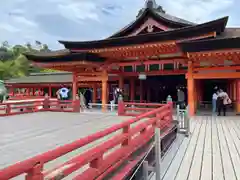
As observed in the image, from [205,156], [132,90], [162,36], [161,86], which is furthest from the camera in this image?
[161,86]

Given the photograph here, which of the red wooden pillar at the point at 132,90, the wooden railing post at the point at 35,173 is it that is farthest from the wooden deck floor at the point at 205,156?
the red wooden pillar at the point at 132,90

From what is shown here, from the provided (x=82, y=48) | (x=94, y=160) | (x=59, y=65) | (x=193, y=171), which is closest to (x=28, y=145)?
(x=94, y=160)

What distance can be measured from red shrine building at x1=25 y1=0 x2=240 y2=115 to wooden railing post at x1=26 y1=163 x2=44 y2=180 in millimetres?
10219

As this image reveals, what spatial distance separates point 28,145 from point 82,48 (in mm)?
10079

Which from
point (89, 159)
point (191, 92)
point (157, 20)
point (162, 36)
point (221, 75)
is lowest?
point (89, 159)

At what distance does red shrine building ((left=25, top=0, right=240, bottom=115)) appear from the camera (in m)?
11.3

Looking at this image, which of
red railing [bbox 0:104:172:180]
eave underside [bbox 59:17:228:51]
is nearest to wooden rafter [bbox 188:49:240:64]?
eave underside [bbox 59:17:228:51]

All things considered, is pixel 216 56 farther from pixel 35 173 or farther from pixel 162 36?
pixel 35 173

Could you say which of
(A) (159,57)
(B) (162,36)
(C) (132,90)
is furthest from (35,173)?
(C) (132,90)

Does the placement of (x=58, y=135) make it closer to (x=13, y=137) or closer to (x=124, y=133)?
(x=13, y=137)

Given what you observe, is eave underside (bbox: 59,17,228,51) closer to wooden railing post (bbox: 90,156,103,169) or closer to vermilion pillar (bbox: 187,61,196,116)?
vermilion pillar (bbox: 187,61,196,116)

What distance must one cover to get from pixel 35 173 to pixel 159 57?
13.6 meters

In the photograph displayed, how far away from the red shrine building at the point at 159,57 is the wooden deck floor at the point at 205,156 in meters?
4.15

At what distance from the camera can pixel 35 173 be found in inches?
78.9
